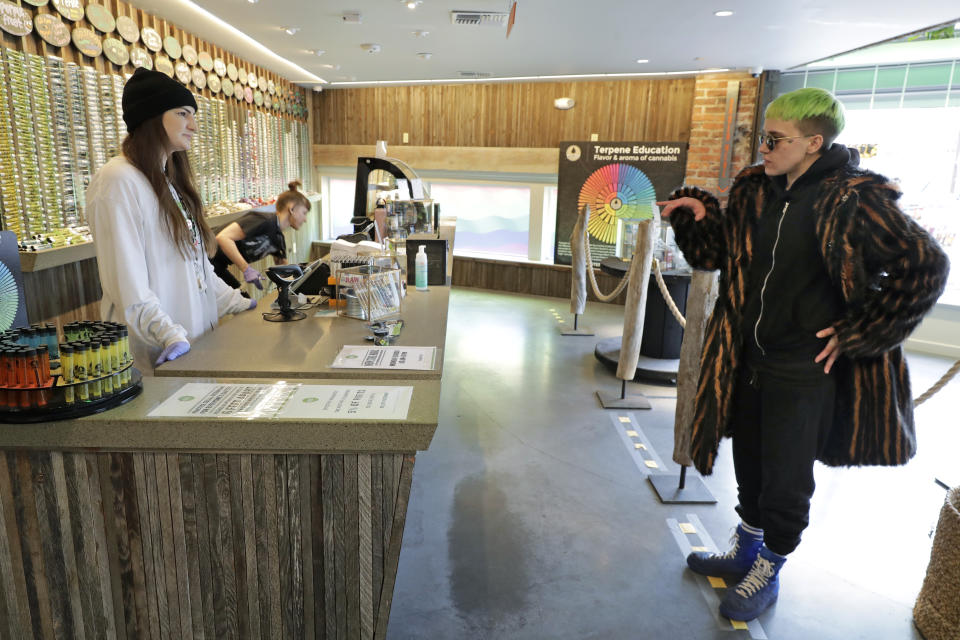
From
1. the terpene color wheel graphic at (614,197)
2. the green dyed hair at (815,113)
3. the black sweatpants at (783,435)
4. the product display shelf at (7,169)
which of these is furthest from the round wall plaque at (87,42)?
the terpene color wheel graphic at (614,197)

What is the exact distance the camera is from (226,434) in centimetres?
139

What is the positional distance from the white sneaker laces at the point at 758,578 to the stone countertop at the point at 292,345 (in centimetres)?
143

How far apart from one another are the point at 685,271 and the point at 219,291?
12.7 ft

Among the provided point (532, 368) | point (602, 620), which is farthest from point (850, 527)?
point (532, 368)

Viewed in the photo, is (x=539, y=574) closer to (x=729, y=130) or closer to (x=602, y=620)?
(x=602, y=620)

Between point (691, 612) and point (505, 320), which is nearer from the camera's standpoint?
point (691, 612)

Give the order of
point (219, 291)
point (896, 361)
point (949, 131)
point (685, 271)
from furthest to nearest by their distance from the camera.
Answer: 1. point (949, 131)
2. point (685, 271)
3. point (219, 291)
4. point (896, 361)

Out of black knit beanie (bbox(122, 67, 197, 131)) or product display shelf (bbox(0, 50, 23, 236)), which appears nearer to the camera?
black knit beanie (bbox(122, 67, 197, 131))

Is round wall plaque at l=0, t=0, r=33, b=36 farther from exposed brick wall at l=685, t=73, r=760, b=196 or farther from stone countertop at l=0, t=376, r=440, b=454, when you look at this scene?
exposed brick wall at l=685, t=73, r=760, b=196

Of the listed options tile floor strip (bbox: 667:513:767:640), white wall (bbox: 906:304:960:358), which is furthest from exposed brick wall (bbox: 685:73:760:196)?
tile floor strip (bbox: 667:513:767:640)

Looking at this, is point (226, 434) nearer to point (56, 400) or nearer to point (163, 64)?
point (56, 400)

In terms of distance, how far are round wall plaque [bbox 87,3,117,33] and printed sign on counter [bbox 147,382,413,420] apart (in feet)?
13.8

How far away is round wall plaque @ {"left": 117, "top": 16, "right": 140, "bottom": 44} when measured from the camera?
4.86 meters

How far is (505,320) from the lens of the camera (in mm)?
7207
